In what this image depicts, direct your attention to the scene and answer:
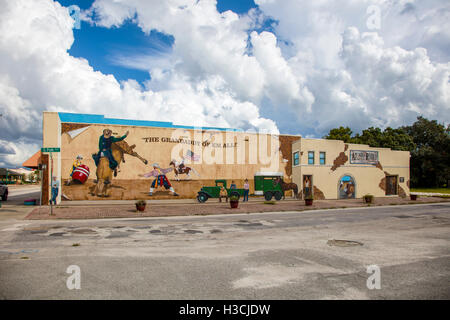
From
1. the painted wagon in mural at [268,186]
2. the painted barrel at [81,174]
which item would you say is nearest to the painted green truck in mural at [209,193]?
the painted wagon in mural at [268,186]

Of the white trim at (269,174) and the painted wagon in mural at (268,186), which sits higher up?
the white trim at (269,174)

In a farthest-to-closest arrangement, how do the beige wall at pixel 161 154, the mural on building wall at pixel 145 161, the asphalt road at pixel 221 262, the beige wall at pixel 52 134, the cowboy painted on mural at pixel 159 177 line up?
the cowboy painted on mural at pixel 159 177
the mural on building wall at pixel 145 161
the beige wall at pixel 161 154
the beige wall at pixel 52 134
the asphalt road at pixel 221 262

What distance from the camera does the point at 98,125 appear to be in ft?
86.4

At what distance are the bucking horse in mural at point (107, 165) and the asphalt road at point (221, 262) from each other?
13025mm

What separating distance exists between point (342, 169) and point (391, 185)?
8.53 metres

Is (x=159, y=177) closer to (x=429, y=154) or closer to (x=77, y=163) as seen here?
(x=77, y=163)

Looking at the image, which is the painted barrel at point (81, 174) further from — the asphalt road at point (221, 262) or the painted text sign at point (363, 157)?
the painted text sign at point (363, 157)

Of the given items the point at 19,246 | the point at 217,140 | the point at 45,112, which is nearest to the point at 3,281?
the point at 19,246

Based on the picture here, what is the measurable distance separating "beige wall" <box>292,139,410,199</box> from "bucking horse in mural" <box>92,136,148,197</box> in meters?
17.1

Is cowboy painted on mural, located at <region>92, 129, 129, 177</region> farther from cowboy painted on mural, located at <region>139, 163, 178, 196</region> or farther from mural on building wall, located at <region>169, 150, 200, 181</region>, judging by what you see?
mural on building wall, located at <region>169, 150, 200, 181</region>

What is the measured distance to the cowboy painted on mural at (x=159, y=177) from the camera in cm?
2756

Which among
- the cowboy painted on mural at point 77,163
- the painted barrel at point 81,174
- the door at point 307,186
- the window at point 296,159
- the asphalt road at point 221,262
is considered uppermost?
the window at point 296,159

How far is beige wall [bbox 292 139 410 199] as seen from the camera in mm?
31750

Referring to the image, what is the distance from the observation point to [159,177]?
2781 cm
